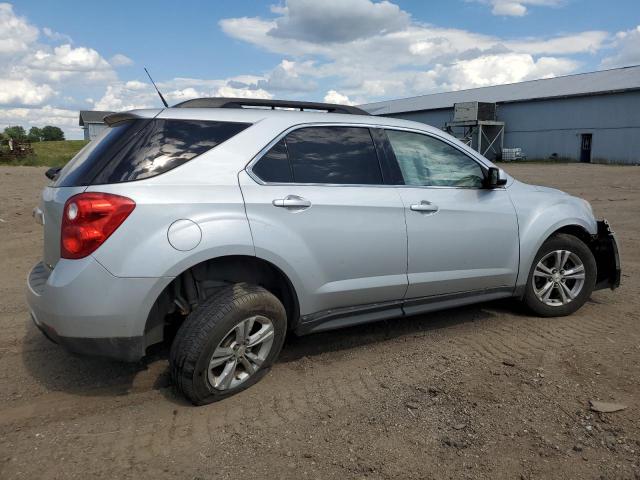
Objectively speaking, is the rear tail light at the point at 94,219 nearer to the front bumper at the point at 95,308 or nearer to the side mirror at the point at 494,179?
the front bumper at the point at 95,308

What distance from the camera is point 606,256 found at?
5.04 metres

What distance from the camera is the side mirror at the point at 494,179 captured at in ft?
14.1

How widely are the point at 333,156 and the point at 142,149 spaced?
50.9 inches

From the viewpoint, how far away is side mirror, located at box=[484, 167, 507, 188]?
430 cm

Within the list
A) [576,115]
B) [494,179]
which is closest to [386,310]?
[494,179]

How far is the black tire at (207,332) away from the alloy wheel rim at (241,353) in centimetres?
4

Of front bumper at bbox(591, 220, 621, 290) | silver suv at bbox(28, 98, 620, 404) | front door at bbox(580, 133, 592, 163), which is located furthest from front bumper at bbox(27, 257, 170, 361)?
front door at bbox(580, 133, 592, 163)

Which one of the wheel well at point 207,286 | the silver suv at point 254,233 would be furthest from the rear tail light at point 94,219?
the wheel well at point 207,286

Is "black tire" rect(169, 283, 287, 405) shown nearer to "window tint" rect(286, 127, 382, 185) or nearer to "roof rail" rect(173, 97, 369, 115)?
"window tint" rect(286, 127, 382, 185)

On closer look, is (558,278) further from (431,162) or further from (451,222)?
(431,162)

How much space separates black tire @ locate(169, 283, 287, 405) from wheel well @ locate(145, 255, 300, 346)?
0.38 feet

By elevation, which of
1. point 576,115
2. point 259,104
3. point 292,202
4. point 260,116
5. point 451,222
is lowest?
point 451,222

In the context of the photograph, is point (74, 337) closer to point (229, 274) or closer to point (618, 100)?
point (229, 274)

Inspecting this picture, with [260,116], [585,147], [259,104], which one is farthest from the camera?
[585,147]
